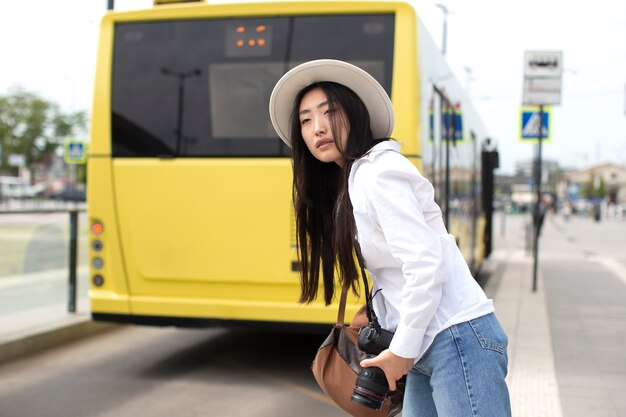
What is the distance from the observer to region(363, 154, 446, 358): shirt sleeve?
1975 mm

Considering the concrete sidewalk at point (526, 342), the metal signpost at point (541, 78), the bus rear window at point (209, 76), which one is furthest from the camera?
the metal signpost at point (541, 78)

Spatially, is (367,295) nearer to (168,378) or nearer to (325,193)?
(325,193)

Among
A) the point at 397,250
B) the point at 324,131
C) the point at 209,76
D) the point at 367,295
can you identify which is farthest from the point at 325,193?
the point at 209,76

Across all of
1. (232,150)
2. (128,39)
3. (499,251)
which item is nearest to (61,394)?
(232,150)

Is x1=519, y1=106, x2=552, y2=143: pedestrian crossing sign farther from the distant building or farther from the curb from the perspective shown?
the distant building

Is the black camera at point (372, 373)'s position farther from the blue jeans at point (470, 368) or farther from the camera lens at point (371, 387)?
the blue jeans at point (470, 368)

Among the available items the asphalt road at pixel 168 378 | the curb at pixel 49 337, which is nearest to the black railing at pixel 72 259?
the curb at pixel 49 337

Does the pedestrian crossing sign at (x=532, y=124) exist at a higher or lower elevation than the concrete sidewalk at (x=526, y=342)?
higher

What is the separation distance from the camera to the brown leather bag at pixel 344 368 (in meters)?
2.26

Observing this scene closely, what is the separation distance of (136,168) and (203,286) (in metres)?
1.09

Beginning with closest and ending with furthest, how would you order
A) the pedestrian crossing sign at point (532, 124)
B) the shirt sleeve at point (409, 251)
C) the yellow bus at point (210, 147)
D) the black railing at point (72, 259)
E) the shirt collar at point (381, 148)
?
1. the shirt sleeve at point (409, 251)
2. the shirt collar at point (381, 148)
3. the yellow bus at point (210, 147)
4. the black railing at point (72, 259)
5. the pedestrian crossing sign at point (532, 124)

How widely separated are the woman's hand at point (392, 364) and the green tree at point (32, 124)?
67.5 meters

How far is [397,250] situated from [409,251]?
1.3 inches

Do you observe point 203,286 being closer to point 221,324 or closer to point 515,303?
point 221,324
